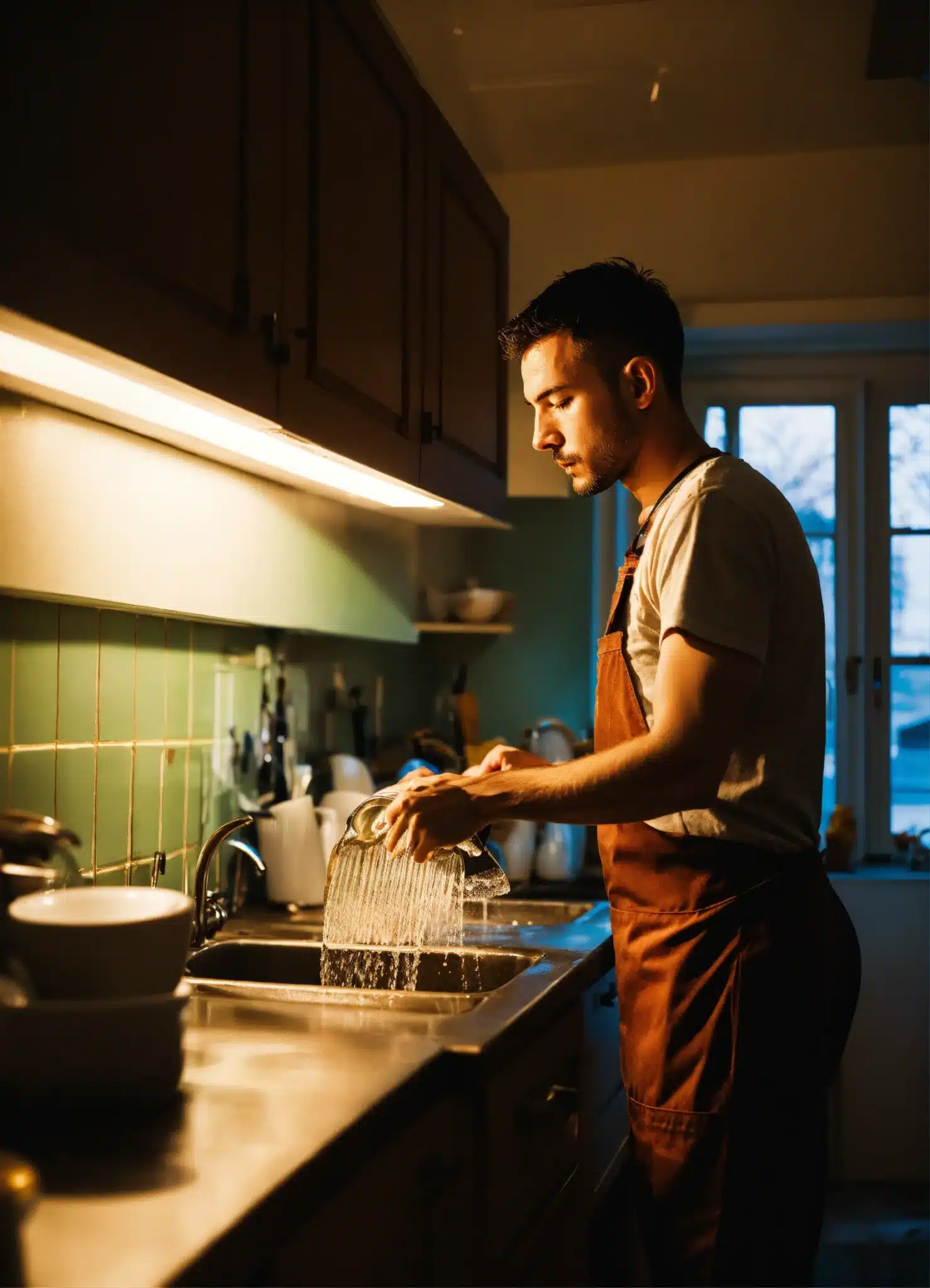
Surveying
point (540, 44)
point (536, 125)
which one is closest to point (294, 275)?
point (540, 44)

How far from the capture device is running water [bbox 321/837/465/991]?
1.76 m

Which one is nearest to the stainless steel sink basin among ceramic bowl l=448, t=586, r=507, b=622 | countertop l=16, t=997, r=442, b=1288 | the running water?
the running water

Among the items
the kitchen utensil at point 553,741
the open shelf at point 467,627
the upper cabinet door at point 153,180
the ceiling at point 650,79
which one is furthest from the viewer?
the open shelf at point 467,627

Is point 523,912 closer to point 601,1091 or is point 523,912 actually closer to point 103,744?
point 601,1091

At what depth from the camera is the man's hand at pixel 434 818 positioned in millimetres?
1434

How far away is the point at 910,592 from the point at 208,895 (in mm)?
2313

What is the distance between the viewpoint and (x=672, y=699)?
1390 mm

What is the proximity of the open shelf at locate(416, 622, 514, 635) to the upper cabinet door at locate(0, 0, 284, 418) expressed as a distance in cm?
175

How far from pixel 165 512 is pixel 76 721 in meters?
0.30

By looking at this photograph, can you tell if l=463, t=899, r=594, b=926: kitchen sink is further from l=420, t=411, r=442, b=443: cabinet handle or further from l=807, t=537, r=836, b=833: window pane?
l=807, t=537, r=836, b=833: window pane

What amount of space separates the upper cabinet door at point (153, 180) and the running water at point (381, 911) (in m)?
0.67

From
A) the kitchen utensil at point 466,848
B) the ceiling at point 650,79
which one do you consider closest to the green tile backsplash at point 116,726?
the kitchen utensil at point 466,848

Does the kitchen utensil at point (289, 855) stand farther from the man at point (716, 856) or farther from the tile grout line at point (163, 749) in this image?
the man at point (716, 856)

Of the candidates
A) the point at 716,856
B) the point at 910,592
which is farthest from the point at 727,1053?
the point at 910,592
